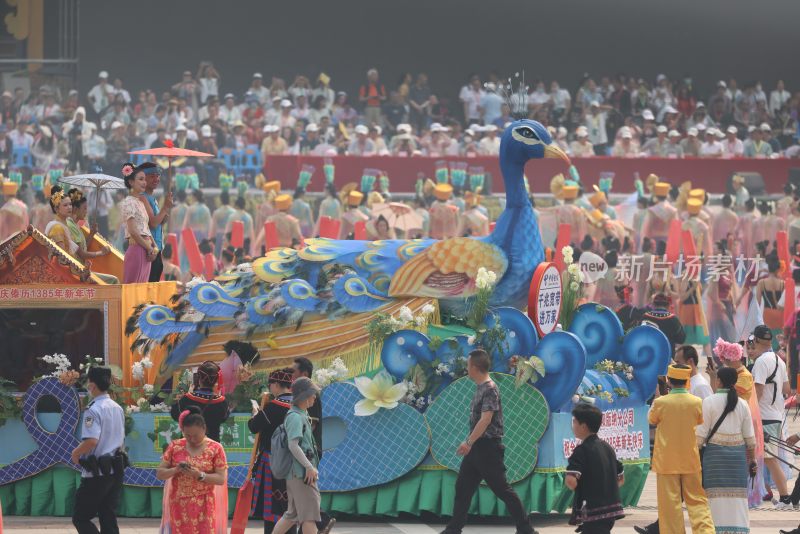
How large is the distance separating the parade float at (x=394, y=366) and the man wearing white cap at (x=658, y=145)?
19741mm

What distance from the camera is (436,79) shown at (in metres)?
37.0

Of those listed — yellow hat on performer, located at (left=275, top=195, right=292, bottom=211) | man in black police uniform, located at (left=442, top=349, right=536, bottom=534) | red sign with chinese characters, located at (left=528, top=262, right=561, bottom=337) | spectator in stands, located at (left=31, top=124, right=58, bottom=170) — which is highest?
spectator in stands, located at (left=31, top=124, right=58, bottom=170)

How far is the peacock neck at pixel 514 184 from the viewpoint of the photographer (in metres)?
11.8

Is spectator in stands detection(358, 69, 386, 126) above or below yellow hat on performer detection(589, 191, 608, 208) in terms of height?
above

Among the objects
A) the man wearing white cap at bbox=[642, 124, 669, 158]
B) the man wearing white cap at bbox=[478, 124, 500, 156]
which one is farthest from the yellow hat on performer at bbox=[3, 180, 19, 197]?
the man wearing white cap at bbox=[642, 124, 669, 158]

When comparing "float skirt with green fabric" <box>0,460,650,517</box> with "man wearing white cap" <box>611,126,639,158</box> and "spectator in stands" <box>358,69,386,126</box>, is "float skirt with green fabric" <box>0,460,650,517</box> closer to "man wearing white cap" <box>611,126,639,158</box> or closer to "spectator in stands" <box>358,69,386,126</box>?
"man wearing white cap" <box>611,126,639,158</box>

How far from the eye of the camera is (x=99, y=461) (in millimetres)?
8719

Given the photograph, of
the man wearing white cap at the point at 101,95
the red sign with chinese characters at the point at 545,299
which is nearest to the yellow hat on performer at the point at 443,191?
the man wearing white cap at the point at 101,95

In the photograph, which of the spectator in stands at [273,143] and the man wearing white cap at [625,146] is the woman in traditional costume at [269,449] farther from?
the man wearing white cap at [625,146]

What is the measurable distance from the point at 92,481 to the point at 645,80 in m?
29.6

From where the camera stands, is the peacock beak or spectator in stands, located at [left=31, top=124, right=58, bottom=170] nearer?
the peacock beak

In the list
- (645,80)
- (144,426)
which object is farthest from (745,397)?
(645,80)

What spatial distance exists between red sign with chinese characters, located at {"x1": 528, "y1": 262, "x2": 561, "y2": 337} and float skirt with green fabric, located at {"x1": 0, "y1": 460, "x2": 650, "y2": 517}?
3.90 feet

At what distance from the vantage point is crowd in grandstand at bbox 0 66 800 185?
3045cm
